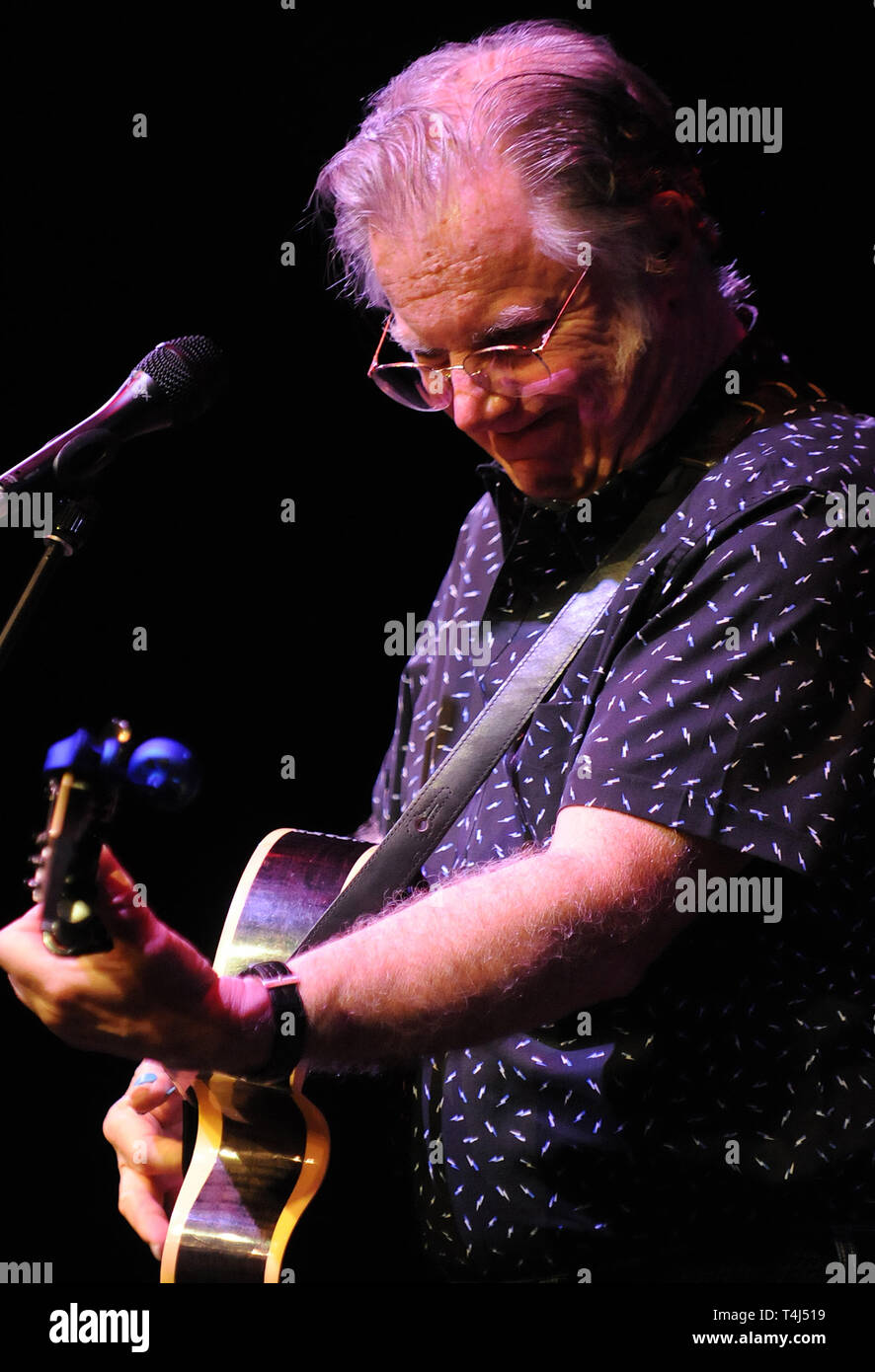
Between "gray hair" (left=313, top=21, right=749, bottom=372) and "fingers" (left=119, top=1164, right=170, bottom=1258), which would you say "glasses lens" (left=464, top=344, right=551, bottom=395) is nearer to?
"gray hair" (left=313, top=21, right=749, bottom=372)

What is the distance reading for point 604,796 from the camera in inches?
51.1

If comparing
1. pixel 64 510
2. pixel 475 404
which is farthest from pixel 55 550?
pixel 475 404

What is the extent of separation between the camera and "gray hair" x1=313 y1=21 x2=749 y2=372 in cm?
160

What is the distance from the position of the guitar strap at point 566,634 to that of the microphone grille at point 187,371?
0.55 m

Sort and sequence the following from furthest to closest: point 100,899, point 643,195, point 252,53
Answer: point 252,53 → point 643,195 → point 100,899

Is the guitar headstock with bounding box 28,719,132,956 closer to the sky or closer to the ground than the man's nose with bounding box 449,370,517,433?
closer to the ground

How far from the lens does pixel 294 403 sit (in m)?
2.64

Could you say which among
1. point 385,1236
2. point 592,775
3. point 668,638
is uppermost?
point 668,638

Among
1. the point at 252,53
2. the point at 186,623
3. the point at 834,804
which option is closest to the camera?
the point at 834,804

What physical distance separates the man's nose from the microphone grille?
392mm

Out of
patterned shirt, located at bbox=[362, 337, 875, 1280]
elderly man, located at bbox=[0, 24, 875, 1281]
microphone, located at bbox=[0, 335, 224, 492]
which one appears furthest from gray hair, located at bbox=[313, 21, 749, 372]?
microphone, located at bbox=[0, 335, 224, 492]

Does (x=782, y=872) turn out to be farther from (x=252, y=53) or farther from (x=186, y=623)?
(x=252, y=53)

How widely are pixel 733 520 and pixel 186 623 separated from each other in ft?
4.86
